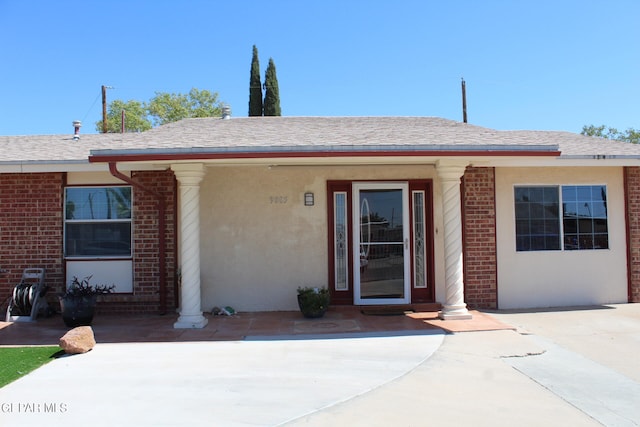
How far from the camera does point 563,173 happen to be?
9328mm

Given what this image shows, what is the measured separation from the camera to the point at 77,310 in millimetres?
7906

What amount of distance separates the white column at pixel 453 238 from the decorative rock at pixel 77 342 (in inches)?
203

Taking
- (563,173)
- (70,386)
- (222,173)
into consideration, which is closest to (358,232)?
(222,173)

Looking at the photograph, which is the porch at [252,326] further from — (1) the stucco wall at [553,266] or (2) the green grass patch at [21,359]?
(1) the stucco wall at [553,266]

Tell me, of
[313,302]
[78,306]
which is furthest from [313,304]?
[78,306]

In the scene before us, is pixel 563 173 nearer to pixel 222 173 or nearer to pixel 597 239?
pixel 597 239

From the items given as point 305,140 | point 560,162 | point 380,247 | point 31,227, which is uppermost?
point 305,140

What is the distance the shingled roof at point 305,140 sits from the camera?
7.04 metres

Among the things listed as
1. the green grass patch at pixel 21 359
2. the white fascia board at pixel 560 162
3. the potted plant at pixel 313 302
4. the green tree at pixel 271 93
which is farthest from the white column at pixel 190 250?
the green tree at pixel 271 93

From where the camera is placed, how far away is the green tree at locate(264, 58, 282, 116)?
2691 centimetres

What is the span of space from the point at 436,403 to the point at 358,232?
4.82 meters

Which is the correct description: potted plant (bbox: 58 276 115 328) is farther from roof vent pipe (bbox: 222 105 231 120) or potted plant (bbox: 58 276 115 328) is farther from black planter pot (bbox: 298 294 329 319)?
roof vent pipe (bbox: 222 105 231 120)

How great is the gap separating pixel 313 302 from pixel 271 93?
812 inches

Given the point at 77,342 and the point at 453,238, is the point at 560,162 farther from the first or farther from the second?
the point at 77,342
